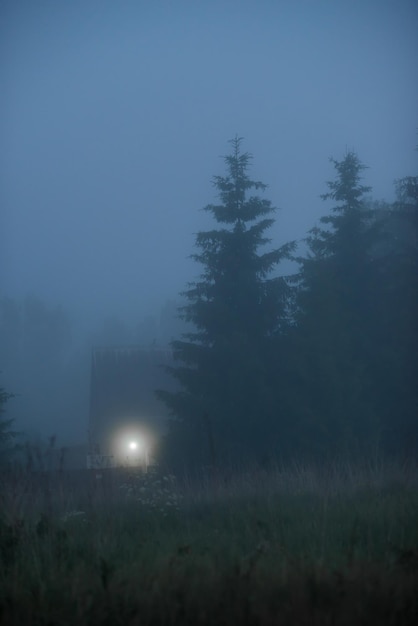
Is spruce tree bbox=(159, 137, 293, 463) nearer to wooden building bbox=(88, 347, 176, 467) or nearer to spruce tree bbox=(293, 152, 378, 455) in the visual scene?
spruce tree bbox=(293, 152, 378, 455)

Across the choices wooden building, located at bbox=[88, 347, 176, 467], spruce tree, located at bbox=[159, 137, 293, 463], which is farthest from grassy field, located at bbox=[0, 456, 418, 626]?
wooden building, located at bbox=[88, 347, 176, 467]

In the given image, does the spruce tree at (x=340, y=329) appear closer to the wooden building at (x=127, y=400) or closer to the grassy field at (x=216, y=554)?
the grassy field at (x=216, y=554)

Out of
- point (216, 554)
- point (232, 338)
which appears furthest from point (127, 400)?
point (216, 554)

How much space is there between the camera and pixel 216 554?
5.28 m

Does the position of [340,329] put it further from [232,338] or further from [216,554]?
[216,554]

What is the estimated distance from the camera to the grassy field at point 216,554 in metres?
3.82

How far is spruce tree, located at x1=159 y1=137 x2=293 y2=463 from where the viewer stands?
18328 mm

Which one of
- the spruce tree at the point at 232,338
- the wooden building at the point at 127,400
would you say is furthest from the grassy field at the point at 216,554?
the wooden building at the point at 127,400

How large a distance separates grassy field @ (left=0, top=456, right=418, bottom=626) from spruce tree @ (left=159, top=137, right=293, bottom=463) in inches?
327

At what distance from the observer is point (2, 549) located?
18.8 feet

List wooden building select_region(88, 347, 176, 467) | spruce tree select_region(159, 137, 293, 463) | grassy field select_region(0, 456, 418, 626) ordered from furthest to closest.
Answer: wooden building select_region(88, 347, 176, 467) → spruce tree select_region(159, 137, 293, 463) → grassy field select_region(0, 456, 418, 626)

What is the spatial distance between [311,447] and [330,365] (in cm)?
244

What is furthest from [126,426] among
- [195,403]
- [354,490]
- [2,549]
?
[2,549]

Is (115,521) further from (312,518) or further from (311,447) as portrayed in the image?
(311,447)
